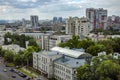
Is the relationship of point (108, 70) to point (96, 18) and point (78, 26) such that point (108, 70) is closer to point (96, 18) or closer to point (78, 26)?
point (78, 26)

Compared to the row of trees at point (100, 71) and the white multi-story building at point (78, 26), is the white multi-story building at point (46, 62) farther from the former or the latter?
the white multi-story building at point (78, 26)

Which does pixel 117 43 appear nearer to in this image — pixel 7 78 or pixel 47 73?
pixel 47 73

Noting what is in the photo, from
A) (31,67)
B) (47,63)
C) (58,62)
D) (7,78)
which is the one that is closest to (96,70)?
(58,62)

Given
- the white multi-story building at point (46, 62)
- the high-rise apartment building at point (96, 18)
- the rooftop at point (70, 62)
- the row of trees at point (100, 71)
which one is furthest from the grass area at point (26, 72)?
the high-rise apartment building at point (96, 18)

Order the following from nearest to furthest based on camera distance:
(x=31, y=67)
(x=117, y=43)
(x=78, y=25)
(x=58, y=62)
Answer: (x=58, y=62) → (x=31, y=67) → (x=117, y=43) → (x=78, y=25)

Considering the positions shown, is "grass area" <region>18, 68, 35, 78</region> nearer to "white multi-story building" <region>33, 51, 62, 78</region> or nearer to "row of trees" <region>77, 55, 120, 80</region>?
"white multi-story building" <region>33, 51, 62, 78</region>
